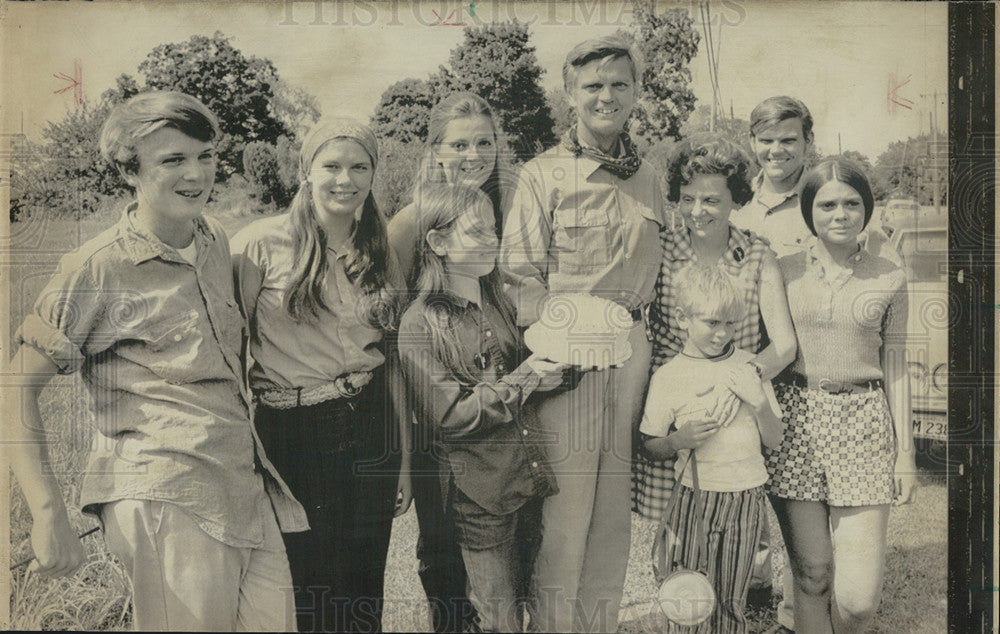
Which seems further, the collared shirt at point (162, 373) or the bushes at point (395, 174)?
the bushes at point (395, 174)

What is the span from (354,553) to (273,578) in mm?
417

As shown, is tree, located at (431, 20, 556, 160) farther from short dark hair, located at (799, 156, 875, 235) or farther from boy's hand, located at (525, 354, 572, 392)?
short dark hair, located at (799, 156, 875, 235)

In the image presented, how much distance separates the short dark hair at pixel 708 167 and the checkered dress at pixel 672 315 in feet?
0.64

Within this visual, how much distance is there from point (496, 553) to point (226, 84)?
2710 mm

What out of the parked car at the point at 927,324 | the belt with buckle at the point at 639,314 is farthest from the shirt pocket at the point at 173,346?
the parked car at the point at 927,324

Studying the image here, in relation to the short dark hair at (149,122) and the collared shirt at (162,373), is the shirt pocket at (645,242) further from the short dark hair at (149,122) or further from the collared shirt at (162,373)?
the short dark hair at (149,122)

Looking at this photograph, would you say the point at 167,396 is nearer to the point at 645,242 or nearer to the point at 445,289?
the point at 445,289

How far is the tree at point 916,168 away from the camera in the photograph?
480 cm

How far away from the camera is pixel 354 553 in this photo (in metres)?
4.61

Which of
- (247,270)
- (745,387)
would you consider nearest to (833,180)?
(745,387)

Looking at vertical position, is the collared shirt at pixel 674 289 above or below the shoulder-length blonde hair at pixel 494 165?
below

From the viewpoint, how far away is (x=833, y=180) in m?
4.73

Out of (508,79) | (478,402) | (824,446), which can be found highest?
(508,79)

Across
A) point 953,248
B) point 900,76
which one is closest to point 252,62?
point 900,76
